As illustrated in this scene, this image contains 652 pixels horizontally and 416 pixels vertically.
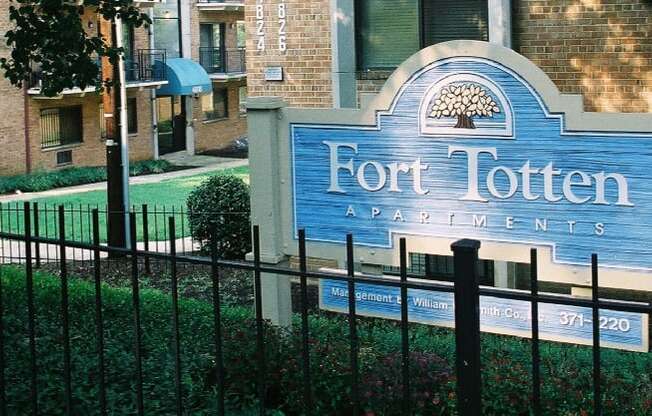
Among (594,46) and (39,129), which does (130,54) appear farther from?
(594,46)

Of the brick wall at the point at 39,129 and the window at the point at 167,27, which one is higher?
the window at the point at 167,27

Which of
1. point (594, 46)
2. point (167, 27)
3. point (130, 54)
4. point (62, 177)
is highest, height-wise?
point (167, 27)

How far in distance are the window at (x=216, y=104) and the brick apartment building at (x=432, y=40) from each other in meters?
29.9

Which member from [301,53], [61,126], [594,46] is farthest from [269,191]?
[61,126]

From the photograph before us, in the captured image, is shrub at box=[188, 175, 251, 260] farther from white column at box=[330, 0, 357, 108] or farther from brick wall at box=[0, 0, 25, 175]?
brick wall at box=[0, 0, 25, 175]

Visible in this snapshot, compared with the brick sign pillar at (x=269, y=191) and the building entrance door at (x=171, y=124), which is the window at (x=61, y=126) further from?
the brick sign pillar at (x=269, y=191)

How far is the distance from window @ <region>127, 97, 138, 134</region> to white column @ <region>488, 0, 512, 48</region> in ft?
Answer: 89.6

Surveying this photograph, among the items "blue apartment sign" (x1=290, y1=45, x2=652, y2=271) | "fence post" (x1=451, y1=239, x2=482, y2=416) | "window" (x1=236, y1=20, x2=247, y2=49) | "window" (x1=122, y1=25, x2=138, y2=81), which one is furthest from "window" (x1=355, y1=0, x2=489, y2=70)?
"window" (x1=236, y1=20, x2=247, y2=49)

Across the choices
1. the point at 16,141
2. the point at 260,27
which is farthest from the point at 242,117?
the point at 260,27

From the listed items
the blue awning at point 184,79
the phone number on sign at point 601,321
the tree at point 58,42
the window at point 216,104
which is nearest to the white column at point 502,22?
the tree at point 58,42

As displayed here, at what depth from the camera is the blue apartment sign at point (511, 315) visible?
7512mm

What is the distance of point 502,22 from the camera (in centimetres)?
1240

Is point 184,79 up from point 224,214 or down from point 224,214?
up

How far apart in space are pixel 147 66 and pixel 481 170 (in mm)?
31709
